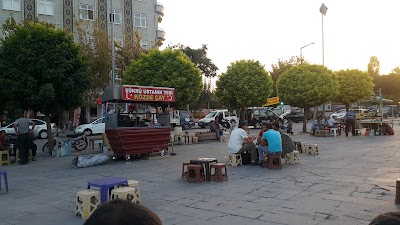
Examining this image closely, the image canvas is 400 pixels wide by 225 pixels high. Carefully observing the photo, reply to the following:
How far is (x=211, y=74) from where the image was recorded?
173 feet

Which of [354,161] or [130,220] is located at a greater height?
[130,220]

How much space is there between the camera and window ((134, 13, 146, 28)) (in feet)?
125

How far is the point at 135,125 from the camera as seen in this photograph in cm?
1342

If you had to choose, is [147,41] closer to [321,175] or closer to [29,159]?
[29,159]

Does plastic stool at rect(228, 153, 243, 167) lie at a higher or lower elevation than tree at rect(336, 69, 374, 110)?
lower

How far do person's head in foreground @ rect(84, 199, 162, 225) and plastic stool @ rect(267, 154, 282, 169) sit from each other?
9071 mm

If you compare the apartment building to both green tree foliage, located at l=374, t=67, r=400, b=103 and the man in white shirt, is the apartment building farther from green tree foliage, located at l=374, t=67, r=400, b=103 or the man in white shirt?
green tree foliage, located at l=374, t=67, r=400, b=103

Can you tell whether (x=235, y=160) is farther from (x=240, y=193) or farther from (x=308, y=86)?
(x=308, y=86)

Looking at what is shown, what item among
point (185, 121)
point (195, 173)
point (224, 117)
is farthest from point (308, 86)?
point (195, 173)

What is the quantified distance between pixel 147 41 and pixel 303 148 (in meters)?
28.3

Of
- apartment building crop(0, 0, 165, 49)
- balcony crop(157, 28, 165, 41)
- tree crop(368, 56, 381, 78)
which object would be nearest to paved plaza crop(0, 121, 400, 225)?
apartment building crop(0, 0, 165, 49)

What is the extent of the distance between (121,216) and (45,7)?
1398 inches

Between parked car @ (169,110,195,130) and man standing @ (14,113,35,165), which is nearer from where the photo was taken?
man standing @ (14,113,35,165)

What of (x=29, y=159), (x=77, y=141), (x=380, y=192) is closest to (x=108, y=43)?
(x=77, y=141)
